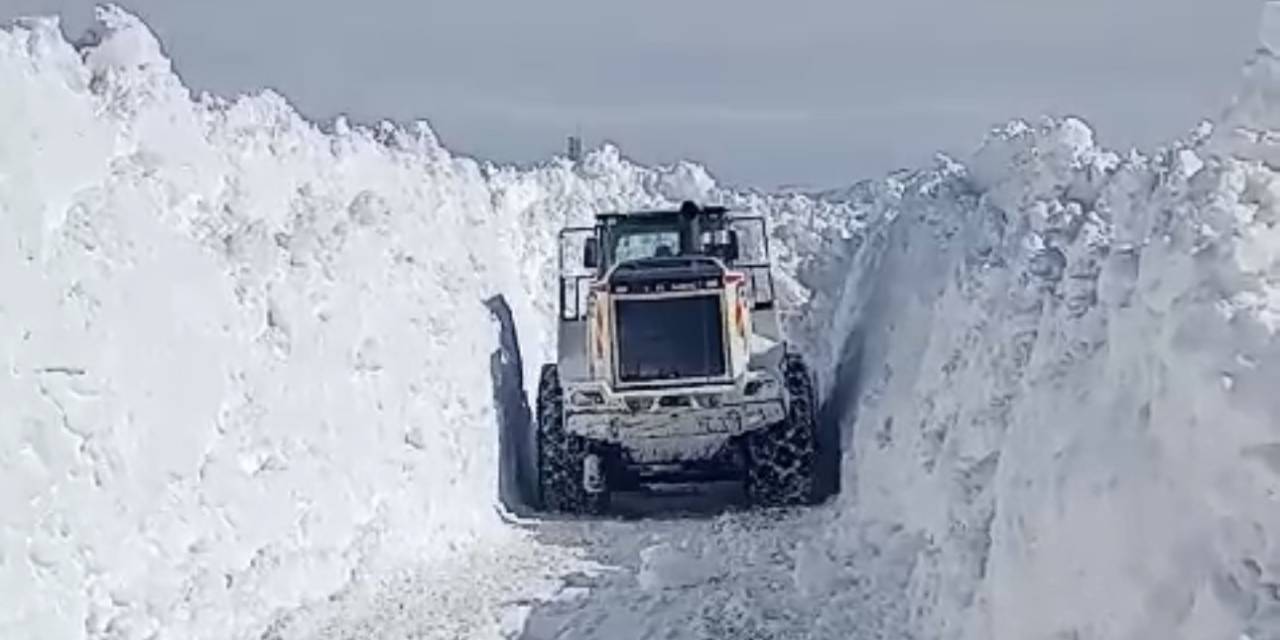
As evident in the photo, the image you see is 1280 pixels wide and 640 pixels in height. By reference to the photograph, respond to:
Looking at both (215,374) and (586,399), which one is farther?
(586,399)

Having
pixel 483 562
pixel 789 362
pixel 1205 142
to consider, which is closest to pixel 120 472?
pixel 483 562

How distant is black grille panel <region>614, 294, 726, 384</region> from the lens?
1520cm

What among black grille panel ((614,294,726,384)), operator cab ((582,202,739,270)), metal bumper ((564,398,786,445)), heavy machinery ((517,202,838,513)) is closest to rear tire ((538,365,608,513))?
heavy machinery ((517,202,838,513))

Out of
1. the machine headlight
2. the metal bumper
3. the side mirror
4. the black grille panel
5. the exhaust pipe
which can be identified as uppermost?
the side mirror

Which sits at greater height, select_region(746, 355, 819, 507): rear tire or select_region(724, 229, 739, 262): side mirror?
select_region(724, 229, 739, 262): side mirror

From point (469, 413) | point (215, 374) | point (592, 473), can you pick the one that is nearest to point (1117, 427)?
point (215, 374)

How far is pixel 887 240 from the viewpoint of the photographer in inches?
880

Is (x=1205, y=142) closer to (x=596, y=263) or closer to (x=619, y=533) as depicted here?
(x=619, y=533)

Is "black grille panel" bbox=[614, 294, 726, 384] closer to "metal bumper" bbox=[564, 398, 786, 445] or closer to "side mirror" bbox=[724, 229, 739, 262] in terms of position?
"metal bumper" bbox=[564, 398, 786, 445]

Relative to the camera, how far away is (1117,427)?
6.20 meters

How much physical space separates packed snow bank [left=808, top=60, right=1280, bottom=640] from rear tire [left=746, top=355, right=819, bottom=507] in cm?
308

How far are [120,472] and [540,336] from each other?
1310cm

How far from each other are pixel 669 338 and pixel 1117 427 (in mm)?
9189

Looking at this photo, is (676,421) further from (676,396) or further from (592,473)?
(592,473)
